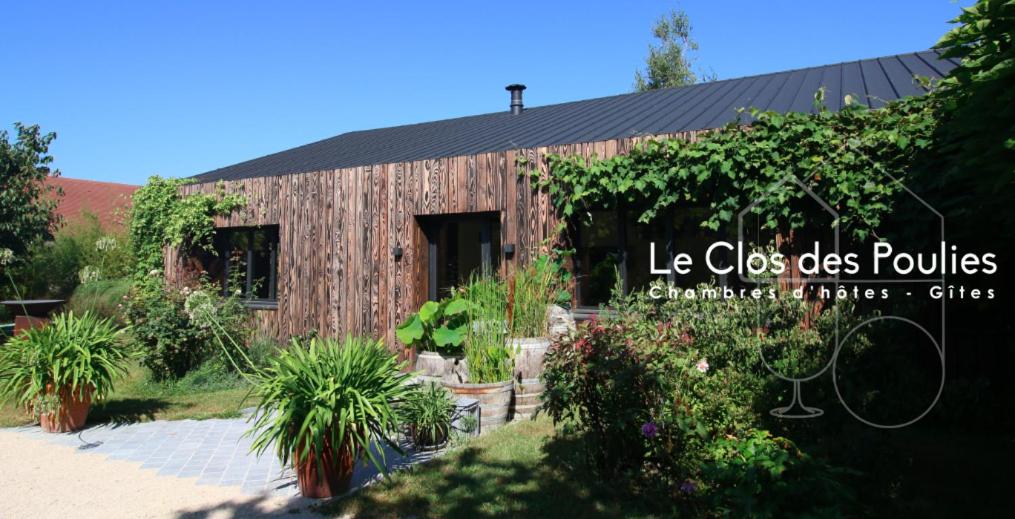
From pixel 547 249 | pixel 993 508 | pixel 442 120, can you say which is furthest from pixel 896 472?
pixel 442 120

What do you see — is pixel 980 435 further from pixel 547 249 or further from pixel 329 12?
pixel 329 12

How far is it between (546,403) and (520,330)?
2.04 meters

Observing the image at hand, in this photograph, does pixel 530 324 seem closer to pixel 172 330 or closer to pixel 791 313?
pixel 791 313

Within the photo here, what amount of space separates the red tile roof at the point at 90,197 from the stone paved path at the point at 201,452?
18052mm

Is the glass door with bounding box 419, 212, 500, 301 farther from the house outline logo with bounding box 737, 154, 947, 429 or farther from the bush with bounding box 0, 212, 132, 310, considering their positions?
the bush with bounding box 0, 212, 132, 310

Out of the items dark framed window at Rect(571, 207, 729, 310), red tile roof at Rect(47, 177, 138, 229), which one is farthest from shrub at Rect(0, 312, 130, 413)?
red tile roof at Rect(47, 177, 138, 229)

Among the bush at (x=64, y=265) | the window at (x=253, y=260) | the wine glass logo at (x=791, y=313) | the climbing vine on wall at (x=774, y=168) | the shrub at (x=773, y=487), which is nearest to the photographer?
the shrub at (x=773, y=487)

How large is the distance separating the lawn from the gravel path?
1.24m

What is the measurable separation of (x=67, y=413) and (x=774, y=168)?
686cm

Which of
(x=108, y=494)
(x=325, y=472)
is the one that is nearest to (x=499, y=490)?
(x=325, y=472)

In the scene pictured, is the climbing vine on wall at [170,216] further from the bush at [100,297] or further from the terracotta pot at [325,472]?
the terracotta pot at [325,472]

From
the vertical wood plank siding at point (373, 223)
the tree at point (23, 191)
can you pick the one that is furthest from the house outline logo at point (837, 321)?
the tree at point (23, 191)

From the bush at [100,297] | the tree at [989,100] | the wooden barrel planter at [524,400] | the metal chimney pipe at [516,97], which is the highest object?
the metal chimney pipe at [516,97]

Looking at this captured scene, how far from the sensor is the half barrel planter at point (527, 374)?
5.88 meters
